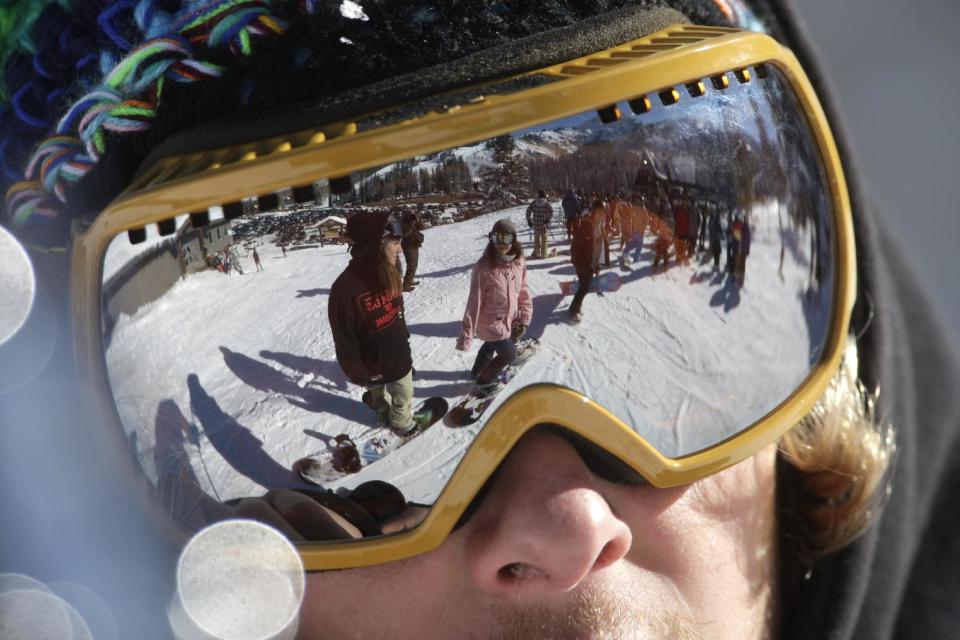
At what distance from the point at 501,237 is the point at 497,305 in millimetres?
88

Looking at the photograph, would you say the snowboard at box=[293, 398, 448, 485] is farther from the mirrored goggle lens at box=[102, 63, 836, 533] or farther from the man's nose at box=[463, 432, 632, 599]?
the man's nose at box=[463, 432, 632, 599]

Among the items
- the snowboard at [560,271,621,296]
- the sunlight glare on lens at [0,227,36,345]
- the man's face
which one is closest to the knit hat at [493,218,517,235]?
the snowboard at [560,271,621,296]

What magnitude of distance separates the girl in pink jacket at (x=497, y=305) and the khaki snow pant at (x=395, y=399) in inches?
3.3

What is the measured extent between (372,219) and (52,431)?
29.2 inches

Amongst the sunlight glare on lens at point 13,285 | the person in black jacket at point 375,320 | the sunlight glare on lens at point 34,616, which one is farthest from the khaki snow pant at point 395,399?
the sunlight glare on lens at point 34,616

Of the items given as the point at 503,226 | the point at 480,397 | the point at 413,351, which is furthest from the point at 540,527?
the point at 503,226

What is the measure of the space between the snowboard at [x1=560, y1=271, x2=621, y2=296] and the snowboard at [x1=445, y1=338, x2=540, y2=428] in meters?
0.08

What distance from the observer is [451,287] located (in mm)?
1061

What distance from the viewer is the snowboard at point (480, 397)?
44.4 inches

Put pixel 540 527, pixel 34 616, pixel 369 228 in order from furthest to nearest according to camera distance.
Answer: pixel 34 616 → pixel 540 527 → pixel 369 228

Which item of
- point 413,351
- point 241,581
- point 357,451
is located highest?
point 413,351

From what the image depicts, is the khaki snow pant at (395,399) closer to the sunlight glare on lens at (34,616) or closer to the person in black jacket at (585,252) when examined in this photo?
the person in black jacket at (585,252)

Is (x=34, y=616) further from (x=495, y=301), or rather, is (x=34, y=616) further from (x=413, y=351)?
(x=495, y=301)

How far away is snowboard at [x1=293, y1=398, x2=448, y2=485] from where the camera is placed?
111 centimetres
